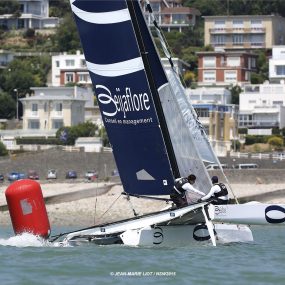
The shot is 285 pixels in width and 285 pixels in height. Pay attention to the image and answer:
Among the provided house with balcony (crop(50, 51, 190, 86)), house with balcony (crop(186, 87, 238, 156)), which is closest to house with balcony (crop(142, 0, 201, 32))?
house with balcony (crop(50, 51, 190, 86))

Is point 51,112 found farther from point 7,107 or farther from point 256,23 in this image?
point 256,23

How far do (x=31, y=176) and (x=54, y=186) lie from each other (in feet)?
29.7

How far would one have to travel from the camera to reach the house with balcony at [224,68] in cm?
10112

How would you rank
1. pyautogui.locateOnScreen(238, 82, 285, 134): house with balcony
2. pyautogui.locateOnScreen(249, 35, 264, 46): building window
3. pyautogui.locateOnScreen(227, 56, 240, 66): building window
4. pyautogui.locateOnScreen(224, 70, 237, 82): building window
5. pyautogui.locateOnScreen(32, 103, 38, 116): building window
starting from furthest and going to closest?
pyautogui.locateOnScreen(249, 35, 264, 46): building window, pyautogui.locateOnScreen(224, 70, 237, 82): building window, pyautogui.locateOnScreen(227, 56, 240, 66): building window, pyautogui.locateOnScreen(32, 103, 38, 116): building window, pyautogui.locateOnScreen(238, 82, 285, 134): house with balcony

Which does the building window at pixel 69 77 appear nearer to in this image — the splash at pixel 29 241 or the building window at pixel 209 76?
the building window at pixel 209 76

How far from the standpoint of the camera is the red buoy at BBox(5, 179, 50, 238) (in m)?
24.0

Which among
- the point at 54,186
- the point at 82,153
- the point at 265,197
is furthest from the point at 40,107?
the point at 265,197

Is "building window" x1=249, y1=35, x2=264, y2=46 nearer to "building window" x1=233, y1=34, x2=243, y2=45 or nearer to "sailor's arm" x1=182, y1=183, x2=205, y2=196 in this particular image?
"building window" x1=233, y1=34, x2=243, y2=45

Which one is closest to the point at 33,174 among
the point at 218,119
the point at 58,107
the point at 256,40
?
the point at 218,119

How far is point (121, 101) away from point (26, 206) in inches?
90.8

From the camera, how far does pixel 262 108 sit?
8569 centimetres

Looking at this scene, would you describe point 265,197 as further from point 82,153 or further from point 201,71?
point 201,71

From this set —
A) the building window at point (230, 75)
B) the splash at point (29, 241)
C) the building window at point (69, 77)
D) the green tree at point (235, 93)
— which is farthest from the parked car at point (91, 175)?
the building window at point (69, 77)

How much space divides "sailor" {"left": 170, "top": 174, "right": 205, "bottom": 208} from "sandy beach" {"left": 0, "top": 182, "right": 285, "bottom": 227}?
49.3ft
